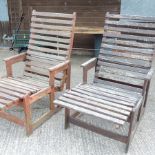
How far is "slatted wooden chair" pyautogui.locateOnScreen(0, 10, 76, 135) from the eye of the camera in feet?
9.31

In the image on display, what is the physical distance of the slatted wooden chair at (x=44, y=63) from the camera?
2837 mm

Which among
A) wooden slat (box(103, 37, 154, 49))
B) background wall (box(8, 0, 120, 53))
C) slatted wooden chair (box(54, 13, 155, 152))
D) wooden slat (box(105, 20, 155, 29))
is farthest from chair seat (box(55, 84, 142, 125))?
background wall (box(8, 0, 120, 53))

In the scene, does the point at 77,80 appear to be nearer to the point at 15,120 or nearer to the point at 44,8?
the point at 15,120

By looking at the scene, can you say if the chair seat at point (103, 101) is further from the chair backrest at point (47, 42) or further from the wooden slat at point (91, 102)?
the chair backrest at point (47, 42)

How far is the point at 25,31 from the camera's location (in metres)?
5.52

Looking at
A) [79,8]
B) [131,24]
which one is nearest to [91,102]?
[131,24]

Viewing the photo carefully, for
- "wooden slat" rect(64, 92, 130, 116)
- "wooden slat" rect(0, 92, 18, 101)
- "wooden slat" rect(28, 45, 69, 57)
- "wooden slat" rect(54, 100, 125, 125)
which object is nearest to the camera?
"wooden slat" rect(54, 100, 125, 125)

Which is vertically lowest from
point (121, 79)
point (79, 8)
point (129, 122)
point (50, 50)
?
point (129, 122)

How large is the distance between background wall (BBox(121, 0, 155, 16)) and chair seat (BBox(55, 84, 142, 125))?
110 inches

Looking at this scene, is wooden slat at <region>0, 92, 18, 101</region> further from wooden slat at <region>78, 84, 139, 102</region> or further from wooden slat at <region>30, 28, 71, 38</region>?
wooden slat at <region>30, 28, 71, 38</region>

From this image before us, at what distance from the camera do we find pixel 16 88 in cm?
284

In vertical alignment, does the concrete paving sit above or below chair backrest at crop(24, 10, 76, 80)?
below

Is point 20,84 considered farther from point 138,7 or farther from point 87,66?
point 138,7

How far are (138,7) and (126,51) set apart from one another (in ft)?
8.21
